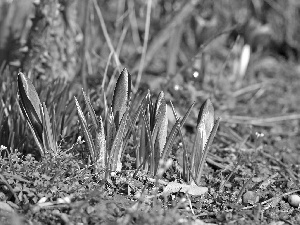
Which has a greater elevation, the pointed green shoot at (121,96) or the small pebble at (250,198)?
the pointed green shoot at (121,96)

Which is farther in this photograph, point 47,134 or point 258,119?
point 258,119

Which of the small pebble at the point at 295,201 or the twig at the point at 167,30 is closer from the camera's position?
the small pebble at the point at 295,201

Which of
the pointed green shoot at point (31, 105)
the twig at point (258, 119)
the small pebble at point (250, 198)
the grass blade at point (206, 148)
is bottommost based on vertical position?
the twig at point (258, 119)

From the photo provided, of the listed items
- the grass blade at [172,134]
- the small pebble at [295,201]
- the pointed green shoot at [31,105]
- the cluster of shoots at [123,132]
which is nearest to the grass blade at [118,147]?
the cluster of shoots at [123,132]

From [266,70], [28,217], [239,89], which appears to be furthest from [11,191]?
Answer: [266,70]

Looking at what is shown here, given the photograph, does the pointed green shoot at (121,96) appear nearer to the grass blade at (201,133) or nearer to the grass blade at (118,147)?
the grass blade at (118,147)

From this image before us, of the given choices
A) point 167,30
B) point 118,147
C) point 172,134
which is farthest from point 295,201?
point 167,30

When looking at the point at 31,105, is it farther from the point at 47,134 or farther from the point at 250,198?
the point at 250,198

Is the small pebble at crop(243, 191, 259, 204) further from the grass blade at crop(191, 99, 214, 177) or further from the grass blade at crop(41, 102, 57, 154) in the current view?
the grass blade at crop(41, 102, 57, 154)
